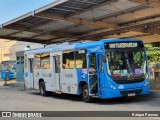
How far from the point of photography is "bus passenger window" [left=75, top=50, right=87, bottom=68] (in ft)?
57.2

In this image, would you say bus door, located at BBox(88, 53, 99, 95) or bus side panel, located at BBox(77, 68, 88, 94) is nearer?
bus door, located at BBox(88, 53, 99, 95)

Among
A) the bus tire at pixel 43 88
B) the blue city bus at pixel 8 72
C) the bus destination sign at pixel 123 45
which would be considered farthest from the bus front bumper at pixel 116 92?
the blue city bus at pixel 8 72

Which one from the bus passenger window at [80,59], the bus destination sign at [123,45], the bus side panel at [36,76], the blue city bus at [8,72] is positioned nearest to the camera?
the bus destination sign at [123,45]

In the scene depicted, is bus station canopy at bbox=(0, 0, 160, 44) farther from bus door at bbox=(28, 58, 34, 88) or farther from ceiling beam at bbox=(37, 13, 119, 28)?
bus door at bbox=(28, 58, 34, 88)

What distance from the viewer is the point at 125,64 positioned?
53.4 ft

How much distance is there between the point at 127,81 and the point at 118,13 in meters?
6.01

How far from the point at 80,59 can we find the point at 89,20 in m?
5.87

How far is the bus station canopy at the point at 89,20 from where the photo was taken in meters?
19.3

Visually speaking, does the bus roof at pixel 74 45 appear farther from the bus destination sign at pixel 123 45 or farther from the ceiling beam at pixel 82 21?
the ceiling beam at pixel 82 21

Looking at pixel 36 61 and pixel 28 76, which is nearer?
pixel 36 61

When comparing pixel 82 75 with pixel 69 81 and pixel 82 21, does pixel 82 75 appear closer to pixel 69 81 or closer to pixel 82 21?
pixel 69 81

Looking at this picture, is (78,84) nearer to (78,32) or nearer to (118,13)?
(118,13)

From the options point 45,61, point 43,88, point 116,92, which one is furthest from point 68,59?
point 43,88

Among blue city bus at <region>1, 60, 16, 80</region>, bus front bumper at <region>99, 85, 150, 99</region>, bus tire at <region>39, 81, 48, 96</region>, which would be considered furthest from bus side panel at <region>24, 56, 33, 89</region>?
blue city bus at <region>1, 60, 16, 80</region>
